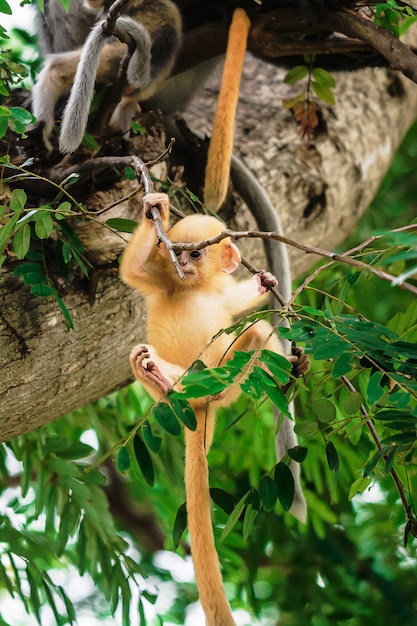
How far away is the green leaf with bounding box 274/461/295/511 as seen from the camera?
138 centimetres

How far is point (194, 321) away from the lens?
1568mm

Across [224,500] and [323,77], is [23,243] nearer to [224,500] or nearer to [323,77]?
[224,500]

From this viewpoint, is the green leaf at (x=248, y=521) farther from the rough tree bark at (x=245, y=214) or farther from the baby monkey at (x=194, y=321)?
the rough tree bark at (x=245, y=214)

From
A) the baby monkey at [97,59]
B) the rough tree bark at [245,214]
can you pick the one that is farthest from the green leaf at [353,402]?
the baby monkey at [97,59]

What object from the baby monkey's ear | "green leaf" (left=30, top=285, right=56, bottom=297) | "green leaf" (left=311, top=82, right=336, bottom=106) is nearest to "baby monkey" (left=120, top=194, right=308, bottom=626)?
the baby monkey's ear

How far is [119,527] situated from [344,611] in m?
1.11

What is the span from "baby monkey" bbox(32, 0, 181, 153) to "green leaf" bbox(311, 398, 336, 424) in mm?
894

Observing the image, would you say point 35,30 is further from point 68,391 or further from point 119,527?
point 119,527

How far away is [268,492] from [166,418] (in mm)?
253

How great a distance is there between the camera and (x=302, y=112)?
2.68 metres

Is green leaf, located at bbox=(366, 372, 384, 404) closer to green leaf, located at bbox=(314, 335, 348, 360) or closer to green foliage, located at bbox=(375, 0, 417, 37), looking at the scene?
green leaf, located at bbox=(314, 335, 348, 360)

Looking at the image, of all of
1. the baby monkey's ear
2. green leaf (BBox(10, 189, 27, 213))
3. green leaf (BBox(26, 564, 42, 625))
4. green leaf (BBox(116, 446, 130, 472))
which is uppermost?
green leaf (BBox(10, 189, 27, 213))

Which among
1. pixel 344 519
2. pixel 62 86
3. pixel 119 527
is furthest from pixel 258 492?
pixel 344 519

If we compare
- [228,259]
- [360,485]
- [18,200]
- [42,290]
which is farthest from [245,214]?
[360,485]
